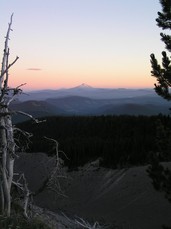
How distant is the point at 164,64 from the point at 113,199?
82.7 feet

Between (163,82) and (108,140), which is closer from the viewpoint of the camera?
(163,82)

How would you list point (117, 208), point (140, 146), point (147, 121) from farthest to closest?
1. point (147, 121)
2. point (140, 146)
3. point (117, 208)

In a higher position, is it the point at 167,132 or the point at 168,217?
the point at 167,132

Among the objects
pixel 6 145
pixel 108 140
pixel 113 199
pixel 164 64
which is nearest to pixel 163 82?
pixel 164 64

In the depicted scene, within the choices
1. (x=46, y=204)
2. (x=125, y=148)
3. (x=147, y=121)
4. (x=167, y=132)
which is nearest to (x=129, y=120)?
(x=147, y=121)

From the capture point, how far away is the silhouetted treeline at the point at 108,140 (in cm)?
5120

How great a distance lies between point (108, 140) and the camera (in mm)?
60781

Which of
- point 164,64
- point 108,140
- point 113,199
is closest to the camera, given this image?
point 164,64

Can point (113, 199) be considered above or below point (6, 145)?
below

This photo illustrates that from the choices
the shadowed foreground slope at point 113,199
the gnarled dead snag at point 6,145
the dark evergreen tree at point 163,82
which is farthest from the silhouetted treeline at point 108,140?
the gnarled dead snag at point 6,145

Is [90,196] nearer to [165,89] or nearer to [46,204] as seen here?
[46,204]

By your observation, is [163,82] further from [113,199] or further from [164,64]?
[113,199]

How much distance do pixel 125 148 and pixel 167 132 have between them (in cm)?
3125

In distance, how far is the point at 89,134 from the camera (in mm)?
71250
